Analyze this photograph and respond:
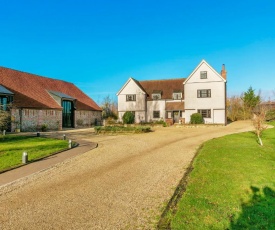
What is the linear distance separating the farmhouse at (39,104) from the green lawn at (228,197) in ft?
71.0

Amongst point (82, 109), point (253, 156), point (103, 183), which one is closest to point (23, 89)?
point (82, 109)

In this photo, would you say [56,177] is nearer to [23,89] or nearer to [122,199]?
[122,199]

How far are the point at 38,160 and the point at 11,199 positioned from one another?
5.81 m

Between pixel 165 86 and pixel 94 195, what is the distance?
3836 centimetres

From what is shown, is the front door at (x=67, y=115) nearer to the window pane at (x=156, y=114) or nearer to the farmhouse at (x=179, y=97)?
the farmhouse at (x=179, y=97)

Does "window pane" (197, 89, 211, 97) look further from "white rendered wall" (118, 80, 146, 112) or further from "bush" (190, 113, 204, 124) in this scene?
"white rendered wall" (118, 80, 146, 112)

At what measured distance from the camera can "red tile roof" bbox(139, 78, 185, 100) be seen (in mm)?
42781

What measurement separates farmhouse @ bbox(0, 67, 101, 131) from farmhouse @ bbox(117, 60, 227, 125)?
7825mm

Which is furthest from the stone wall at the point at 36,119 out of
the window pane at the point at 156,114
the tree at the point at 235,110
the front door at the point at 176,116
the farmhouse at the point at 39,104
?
the tree at the point at 235,110

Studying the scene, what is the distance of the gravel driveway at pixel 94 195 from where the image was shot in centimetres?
590

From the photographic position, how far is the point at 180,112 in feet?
135

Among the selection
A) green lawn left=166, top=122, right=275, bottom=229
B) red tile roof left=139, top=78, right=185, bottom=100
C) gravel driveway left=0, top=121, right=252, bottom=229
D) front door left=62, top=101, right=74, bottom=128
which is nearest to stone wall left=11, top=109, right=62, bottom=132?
front door left=62, top=101, right=74, bottom=128

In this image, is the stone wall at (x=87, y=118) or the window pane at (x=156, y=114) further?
the window pane at (x=156, y=114)

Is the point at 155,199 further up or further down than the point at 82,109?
further down
